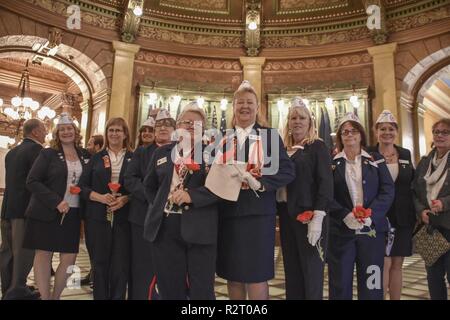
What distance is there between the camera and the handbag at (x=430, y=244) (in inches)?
98.8

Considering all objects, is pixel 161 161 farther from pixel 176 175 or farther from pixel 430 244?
pixel 430 244

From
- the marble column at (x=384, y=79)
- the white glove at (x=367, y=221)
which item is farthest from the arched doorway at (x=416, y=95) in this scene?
the white glove at (x=367, y=221)

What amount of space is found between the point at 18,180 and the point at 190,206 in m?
2.11

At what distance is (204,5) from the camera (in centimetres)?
950

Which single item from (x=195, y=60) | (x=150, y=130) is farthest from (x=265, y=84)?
(x=150, y=130)

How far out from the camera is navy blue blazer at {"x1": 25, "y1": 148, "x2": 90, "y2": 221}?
271 cm

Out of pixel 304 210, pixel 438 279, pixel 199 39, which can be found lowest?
pixel 438 279

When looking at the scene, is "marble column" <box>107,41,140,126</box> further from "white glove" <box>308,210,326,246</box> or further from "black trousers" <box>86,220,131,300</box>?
"white glove" <box>308,210,326,246</box>

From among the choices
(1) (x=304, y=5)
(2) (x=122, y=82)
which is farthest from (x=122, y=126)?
(1) (x=304, y=5)
